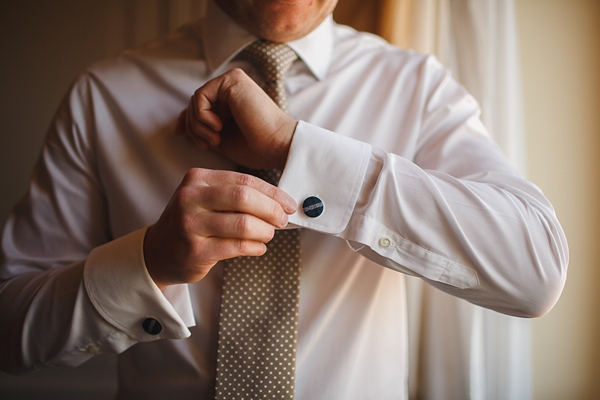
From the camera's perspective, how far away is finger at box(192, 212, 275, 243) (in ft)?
2.00

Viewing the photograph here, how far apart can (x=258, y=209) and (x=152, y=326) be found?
33 cm

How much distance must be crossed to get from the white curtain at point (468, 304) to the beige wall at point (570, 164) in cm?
6

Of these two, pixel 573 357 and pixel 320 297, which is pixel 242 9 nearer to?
pixel 320 297

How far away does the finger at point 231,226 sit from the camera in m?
0.61

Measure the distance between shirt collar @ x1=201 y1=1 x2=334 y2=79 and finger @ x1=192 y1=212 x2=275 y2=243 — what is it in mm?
497

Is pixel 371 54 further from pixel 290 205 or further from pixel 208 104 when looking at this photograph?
pixel 290 205

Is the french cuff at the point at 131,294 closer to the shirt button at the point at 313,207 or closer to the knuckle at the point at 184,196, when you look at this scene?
the knuckle at the point at 184,196

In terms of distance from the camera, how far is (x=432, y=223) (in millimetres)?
731

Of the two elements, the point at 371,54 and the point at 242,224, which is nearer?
the point at 242,224

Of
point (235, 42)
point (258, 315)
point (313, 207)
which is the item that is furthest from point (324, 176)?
point (235, 42)

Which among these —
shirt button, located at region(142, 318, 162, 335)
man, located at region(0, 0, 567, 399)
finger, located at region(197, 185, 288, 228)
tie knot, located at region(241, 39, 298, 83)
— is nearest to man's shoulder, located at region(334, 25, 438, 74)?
man, located at region(0, 0, 567, 399)

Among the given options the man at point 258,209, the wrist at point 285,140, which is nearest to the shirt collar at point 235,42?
the man at point 258,209

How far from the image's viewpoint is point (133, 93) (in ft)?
3.40

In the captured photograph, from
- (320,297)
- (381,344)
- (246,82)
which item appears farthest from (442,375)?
(246,82)
